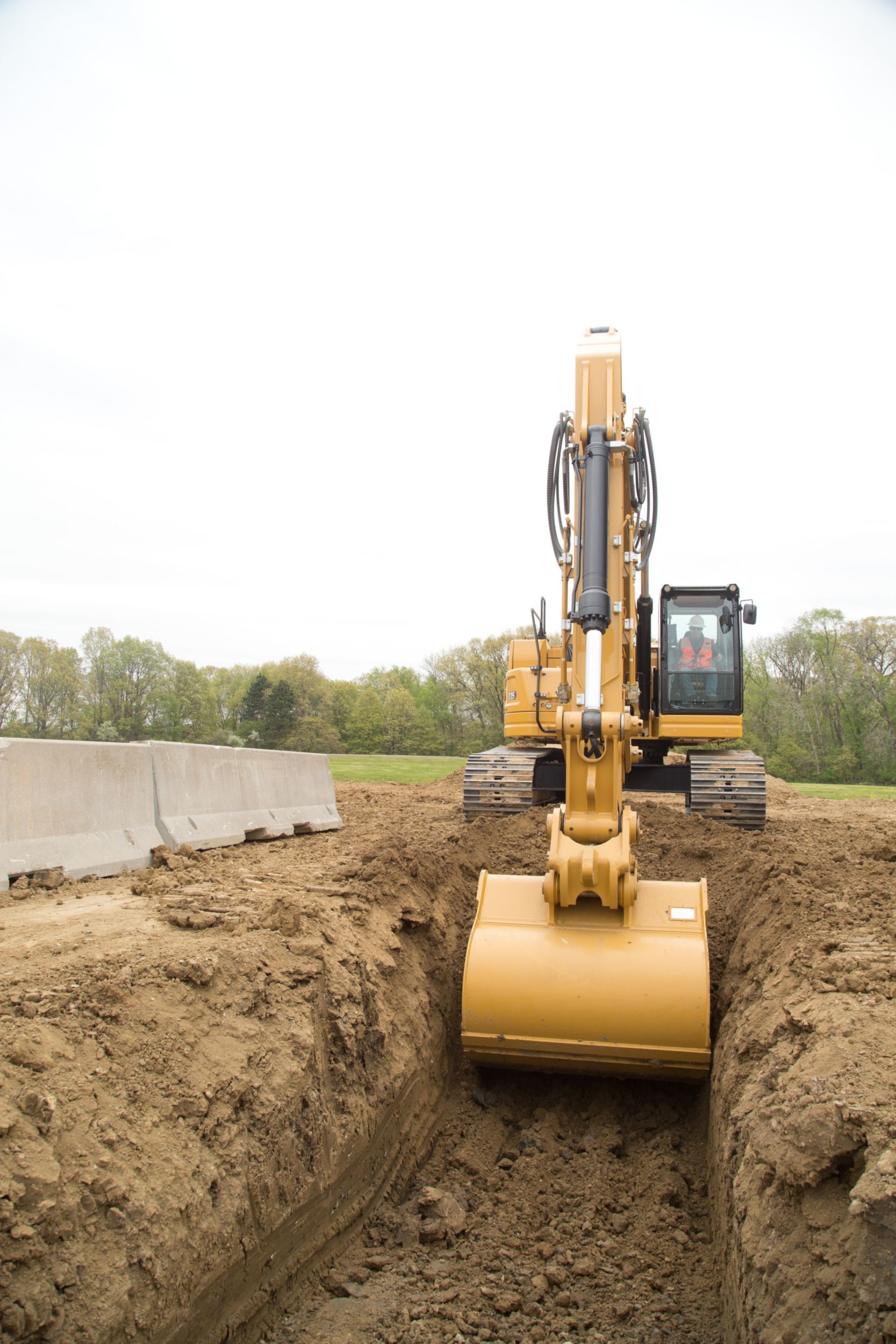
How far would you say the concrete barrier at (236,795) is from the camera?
267 inches

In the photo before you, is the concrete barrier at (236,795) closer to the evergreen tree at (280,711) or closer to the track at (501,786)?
the track at (501,786)

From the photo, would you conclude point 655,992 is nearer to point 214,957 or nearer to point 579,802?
point 579,802

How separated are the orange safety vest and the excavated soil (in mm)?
4247

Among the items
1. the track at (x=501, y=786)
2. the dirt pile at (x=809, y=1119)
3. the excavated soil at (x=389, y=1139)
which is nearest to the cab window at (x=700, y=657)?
the track at (x=501, y=786)

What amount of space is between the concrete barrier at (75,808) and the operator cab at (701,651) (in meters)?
5.95

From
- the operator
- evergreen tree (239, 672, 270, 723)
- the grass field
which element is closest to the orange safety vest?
the operator

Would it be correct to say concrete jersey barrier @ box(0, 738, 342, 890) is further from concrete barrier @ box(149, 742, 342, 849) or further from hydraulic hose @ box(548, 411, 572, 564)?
hydraulic hose @ box(548, 411, 572, 564)

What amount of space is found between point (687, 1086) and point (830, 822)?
6.04 meters

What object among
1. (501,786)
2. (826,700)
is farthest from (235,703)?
(501,786)

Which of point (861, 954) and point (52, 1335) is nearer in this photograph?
point (52, 1335)

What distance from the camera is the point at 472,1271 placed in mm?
3633

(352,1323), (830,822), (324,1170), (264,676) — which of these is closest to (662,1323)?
(352,1323)

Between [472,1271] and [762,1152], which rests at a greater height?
[762,1152]

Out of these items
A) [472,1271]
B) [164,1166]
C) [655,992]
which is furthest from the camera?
[655,992]
